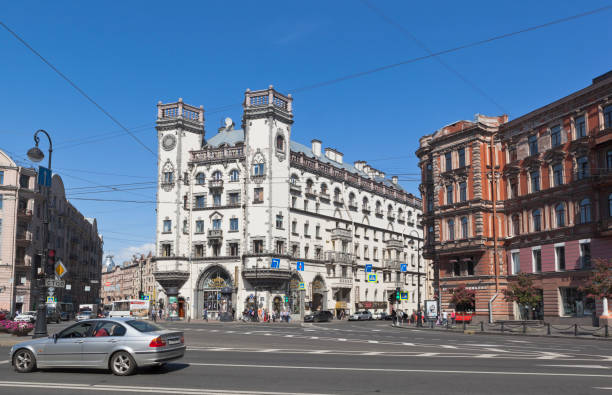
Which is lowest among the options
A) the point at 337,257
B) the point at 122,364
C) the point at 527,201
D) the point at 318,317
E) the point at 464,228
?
the point at 318,317

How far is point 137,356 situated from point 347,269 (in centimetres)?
6895

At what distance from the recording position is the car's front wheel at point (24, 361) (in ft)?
50.1

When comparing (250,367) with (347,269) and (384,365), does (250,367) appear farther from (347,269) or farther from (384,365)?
(347,269)

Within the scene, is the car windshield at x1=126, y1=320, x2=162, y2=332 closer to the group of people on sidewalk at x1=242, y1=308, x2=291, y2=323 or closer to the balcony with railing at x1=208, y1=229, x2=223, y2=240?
the group of people on sidewalk at x1=242, y1=308, x2=291, y2=323

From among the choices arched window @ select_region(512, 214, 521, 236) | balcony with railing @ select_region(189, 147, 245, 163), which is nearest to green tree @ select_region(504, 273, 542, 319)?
arched window @ select_region(512, 214, 521, 236)

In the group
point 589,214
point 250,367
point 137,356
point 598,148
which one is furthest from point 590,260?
point 137,356

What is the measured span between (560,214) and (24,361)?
139 feet

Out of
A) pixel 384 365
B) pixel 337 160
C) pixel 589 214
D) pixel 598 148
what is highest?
pixel 337 160

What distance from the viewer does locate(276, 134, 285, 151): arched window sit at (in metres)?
73.1

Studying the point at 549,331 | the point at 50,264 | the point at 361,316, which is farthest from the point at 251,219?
the point at 50,264

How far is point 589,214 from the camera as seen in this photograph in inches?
1757

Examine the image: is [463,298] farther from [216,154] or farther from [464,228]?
[216,154]

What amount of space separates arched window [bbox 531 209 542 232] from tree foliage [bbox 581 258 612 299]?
10809 millimetres

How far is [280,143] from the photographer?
7350 cm
